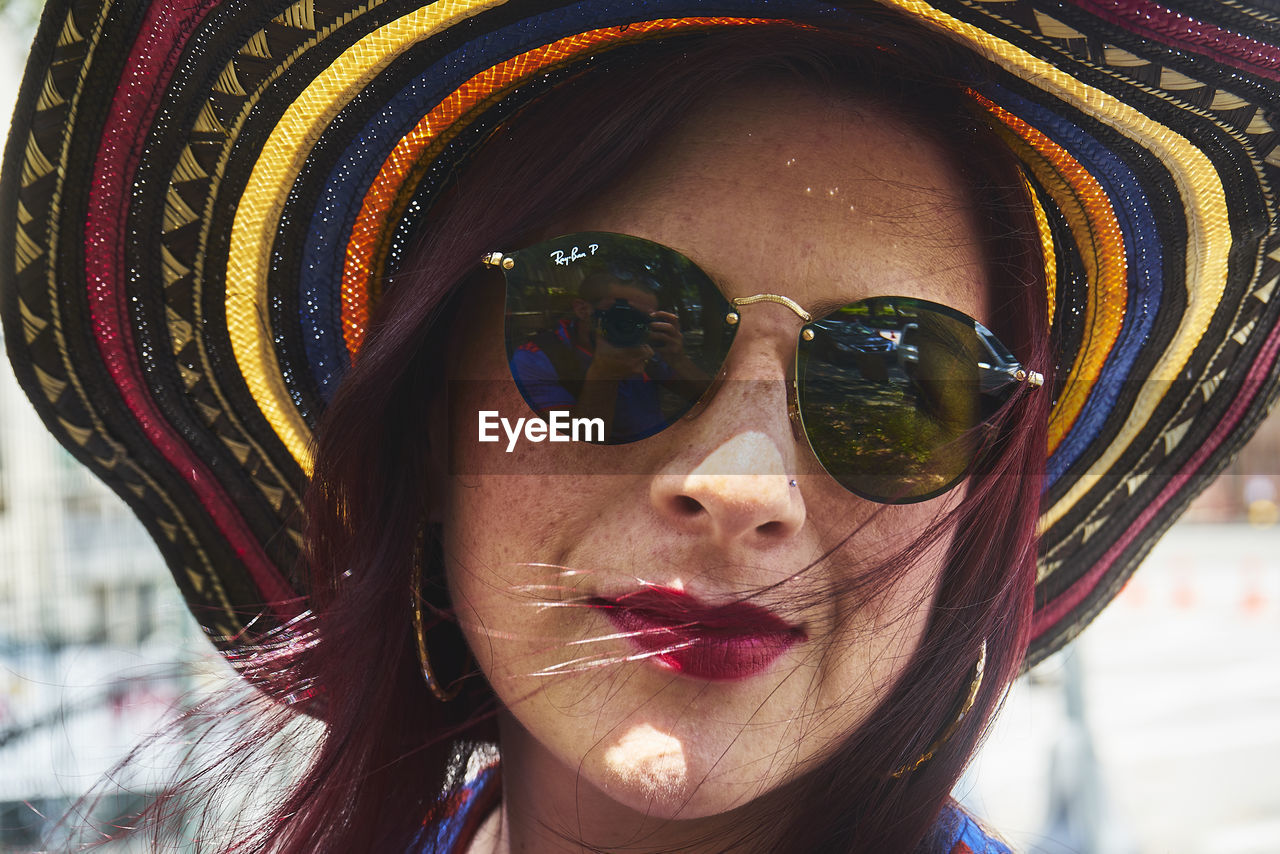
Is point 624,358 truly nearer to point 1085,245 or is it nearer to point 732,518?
point 732,518

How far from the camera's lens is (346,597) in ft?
4.00

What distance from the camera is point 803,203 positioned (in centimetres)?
102

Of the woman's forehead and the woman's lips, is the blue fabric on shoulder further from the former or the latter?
the woman's forehead

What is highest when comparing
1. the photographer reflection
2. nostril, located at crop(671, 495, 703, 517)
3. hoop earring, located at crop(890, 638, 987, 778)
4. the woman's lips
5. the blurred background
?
the photographer reflection

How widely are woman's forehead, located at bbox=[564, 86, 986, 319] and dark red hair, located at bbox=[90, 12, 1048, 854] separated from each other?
0.10 feet

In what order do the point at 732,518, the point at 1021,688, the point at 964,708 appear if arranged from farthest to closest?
Answer: the point at 1021,688, the point at 964,708, the point at 732,518

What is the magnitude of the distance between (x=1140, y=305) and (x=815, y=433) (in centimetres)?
69

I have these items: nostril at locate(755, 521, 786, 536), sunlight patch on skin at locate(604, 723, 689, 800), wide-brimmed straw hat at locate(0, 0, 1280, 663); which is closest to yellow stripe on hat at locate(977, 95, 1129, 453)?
wide-brimmed straw hat at locate(0, 0, 1280, 663)

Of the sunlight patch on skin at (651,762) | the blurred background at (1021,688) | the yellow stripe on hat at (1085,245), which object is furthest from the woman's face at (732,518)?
the blurred background at (1021,688)

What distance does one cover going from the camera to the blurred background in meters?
1.80

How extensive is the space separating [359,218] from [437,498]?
0.40 metres

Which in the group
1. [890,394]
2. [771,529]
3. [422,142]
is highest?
[422,142]

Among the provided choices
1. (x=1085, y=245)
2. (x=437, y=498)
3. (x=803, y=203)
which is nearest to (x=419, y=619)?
(x=437, y=498)
